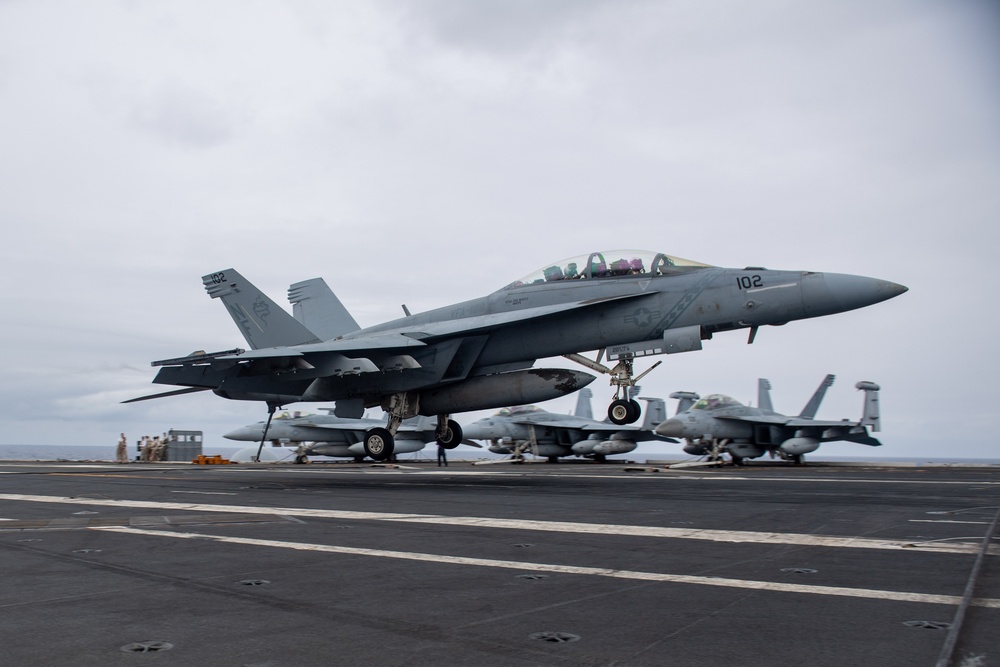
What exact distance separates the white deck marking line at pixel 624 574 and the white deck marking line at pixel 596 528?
1.83 m

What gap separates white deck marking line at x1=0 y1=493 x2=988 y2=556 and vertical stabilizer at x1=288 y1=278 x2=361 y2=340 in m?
13.1

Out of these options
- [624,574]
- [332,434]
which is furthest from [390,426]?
[332,434]

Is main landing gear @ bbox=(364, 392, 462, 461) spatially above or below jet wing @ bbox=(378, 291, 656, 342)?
below

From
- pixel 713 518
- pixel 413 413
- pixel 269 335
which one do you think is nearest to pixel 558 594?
pixel 713 518

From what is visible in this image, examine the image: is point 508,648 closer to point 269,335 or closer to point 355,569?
point 355,569

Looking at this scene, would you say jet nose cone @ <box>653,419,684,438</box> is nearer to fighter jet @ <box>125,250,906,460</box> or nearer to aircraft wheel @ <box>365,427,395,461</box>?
fighter jet @ <box>125,250,906,460</box>

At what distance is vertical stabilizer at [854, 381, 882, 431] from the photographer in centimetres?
3744

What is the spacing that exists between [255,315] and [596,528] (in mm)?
15493

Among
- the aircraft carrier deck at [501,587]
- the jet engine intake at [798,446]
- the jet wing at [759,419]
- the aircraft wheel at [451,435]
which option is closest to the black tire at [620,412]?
the aircraft carrier deck at [501,587]

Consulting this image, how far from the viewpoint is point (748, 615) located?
3.95 meters

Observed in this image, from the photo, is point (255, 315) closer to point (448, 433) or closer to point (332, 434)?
point (448, 433)

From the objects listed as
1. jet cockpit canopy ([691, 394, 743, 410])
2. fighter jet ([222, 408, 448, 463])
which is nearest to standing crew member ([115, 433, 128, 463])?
fighter jet ([222, 408, 448, 463])

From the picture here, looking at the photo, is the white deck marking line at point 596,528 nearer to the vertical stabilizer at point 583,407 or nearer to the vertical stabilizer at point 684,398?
the vertical stabilizer at point 684,398

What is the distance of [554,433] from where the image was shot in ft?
149
